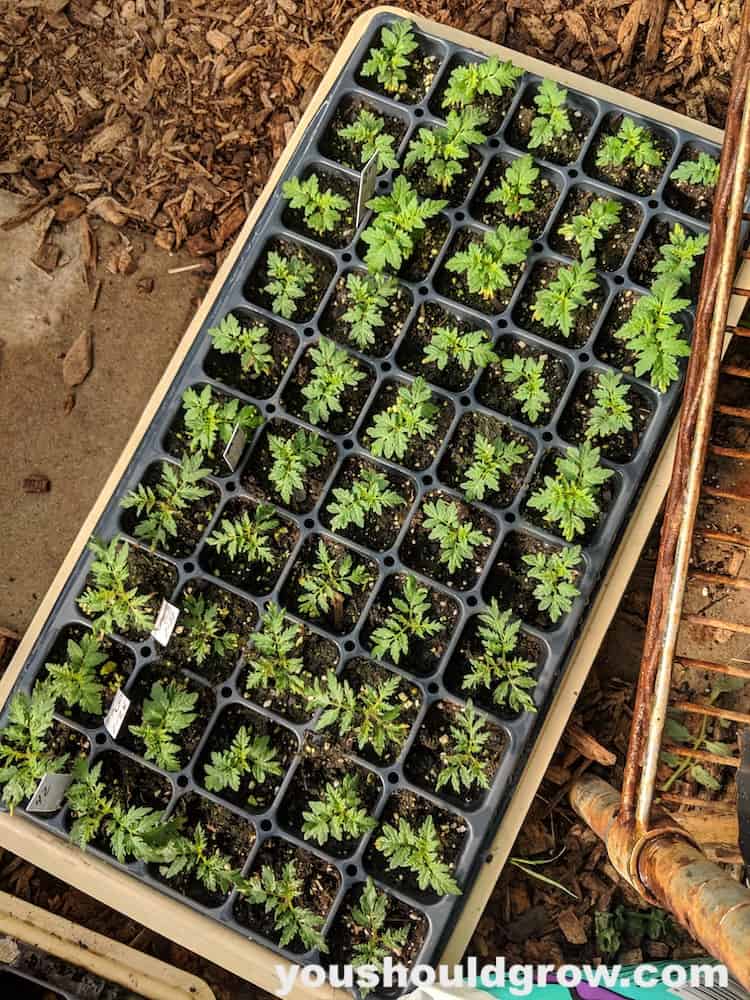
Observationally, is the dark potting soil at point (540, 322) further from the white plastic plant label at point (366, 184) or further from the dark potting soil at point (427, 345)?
the white plastic plant label at point (366, 184)

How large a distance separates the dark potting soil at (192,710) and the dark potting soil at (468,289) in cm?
125

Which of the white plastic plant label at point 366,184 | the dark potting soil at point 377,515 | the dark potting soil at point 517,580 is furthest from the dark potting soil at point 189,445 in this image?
the dark potting soil at point 517,580

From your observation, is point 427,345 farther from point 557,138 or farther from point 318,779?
point 318,779

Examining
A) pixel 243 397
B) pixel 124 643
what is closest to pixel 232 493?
pixel 243 397

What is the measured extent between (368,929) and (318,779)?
372 millimetres

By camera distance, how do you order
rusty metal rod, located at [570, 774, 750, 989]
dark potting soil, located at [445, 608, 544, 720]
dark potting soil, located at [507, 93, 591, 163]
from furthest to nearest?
1. dark potting soil, located at [507, 93, 591, 163]
2. dark potting soil, located at [445, 608, 544, 720]
3. rusty metal rod, located at [570, 774, 750, 989]

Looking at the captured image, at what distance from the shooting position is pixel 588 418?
2373 mm

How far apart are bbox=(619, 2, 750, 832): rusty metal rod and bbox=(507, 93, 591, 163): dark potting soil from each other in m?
0.57

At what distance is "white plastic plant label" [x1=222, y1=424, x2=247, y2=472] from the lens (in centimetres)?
222

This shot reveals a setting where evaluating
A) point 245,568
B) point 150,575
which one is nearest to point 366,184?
point 245,568

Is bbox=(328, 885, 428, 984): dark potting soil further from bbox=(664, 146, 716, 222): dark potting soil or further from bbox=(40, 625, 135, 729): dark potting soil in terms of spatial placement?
bbox=(664, 146, 716, 222): dark potting soil

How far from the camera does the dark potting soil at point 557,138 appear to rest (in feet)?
8.08

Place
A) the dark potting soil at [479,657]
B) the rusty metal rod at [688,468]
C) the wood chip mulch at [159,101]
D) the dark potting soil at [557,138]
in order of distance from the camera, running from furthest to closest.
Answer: the wood chip mulch at [159,101], the dark potting soil at [557,138], the dark potting soil at [479,657], the rusty metal rod at [688,468]

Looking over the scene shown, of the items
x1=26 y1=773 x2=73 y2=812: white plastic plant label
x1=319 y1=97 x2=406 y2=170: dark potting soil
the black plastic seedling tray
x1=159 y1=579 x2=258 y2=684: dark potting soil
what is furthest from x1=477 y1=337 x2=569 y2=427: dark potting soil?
x1=26 y1=773 x2=73 y2=812: white plastic plant label
